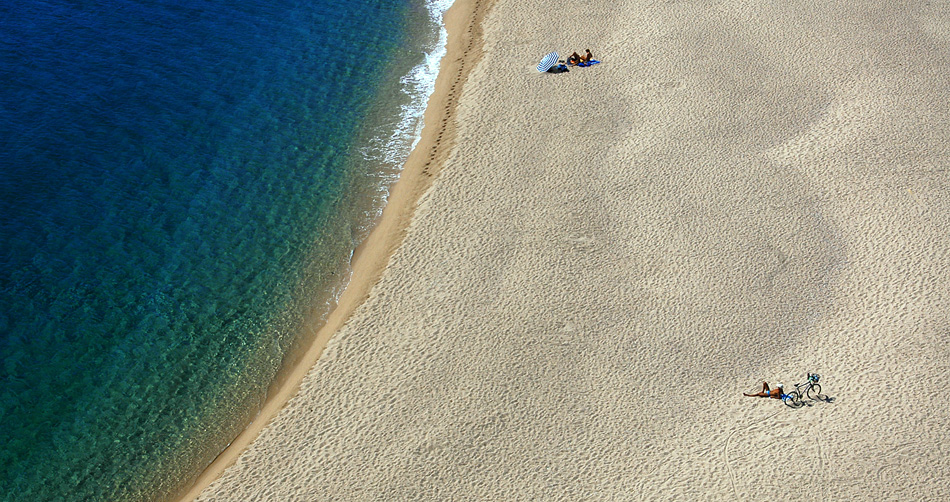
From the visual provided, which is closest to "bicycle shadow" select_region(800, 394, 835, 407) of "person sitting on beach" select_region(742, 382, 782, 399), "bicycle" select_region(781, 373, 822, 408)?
"bicycle" select_region(781, 373, 822, 408)

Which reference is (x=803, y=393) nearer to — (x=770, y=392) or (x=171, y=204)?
(x=770, y=392)

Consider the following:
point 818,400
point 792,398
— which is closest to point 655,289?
point 792,398

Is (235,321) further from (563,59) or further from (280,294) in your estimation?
(563,59)

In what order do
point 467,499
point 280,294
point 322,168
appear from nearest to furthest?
point 467,499 → point 280,294 → point 322,168

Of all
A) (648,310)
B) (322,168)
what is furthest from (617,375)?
(322,168)

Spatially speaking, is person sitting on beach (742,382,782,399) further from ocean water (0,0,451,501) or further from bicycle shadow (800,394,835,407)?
ocean water (0,0,451,501)
